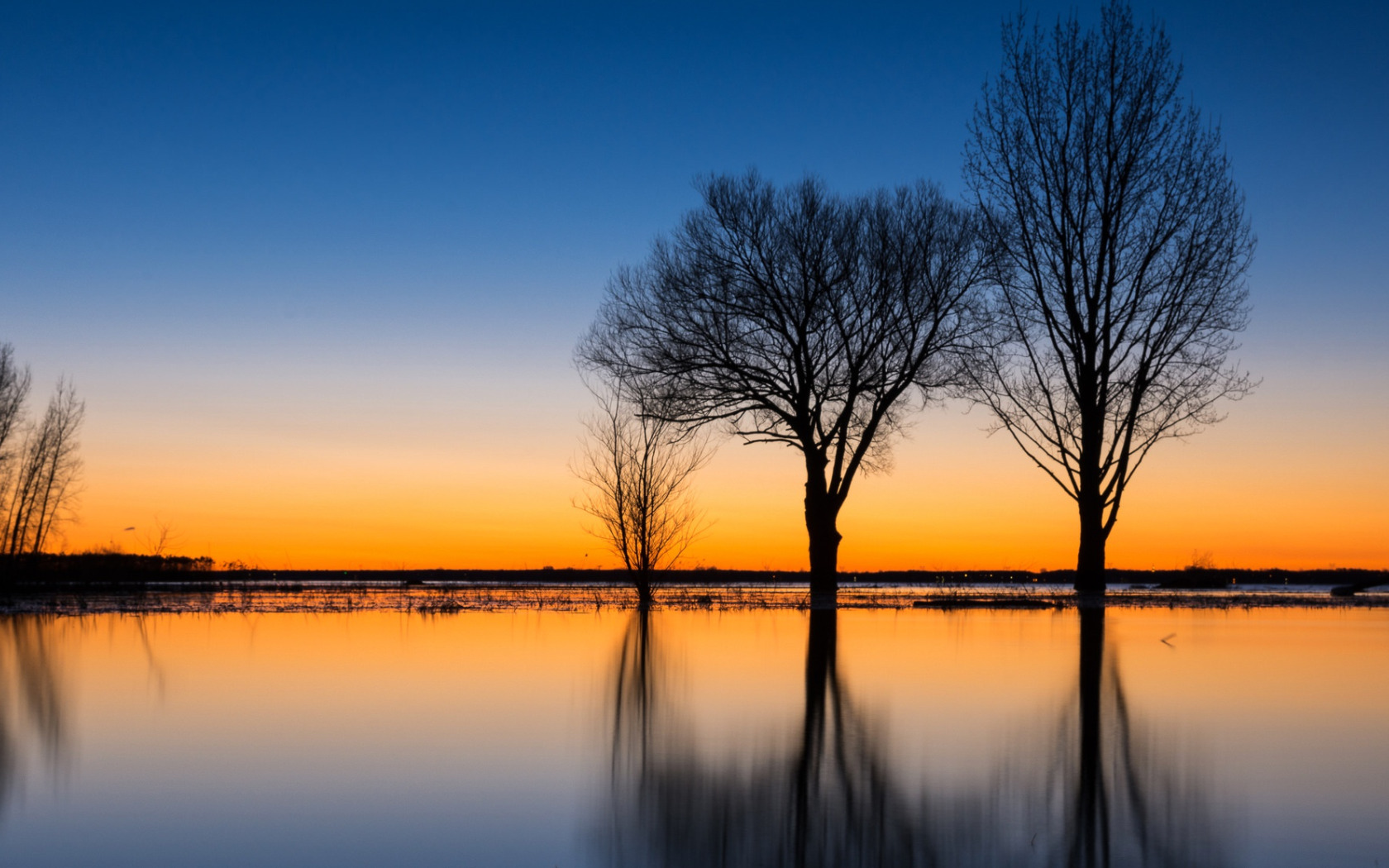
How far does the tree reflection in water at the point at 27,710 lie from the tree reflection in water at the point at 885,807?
3.17m

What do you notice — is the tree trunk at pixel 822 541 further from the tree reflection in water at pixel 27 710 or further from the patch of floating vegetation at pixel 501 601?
the tree reflection in water at pixel 27 710

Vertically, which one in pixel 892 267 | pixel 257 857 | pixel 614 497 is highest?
pixel 892 267

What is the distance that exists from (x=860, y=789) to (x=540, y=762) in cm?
190

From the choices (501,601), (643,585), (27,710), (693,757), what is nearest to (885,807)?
(693,757)

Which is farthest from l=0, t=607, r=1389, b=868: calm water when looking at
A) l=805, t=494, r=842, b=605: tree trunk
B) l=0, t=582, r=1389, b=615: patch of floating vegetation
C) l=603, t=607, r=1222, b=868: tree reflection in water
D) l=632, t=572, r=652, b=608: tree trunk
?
l=805, t=494, r=842, b=605: tree trunk

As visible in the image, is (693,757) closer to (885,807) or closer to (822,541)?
(885,807)

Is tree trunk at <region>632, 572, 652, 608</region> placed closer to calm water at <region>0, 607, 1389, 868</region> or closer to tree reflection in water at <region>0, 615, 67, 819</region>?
calm water at <region>0, 607, 1389, 868</region>

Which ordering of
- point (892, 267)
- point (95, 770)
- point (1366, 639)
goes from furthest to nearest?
point (892, 267) < point (1366, 639) < point (95, 770)

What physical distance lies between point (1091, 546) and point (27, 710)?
889 inches

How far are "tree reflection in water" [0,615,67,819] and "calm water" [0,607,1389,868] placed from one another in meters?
0.04

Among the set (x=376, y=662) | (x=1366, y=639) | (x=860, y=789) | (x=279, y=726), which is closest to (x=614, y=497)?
(x=376, y=662)

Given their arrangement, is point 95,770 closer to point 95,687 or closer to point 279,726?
point 279,726

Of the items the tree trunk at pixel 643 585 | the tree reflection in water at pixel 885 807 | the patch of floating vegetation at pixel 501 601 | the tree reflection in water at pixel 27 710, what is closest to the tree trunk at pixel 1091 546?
the patch of floating vegetation at pixel 501 601

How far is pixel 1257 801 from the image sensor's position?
5.18 m
